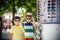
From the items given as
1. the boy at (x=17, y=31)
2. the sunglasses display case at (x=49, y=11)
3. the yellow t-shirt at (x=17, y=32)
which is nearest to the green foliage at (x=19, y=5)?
the sunglasses display case at (x=49, y=11)

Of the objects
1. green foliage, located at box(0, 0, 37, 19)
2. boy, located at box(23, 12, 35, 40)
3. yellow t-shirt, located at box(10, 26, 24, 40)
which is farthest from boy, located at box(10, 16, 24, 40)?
green foliage, located at box(0, 0, 37, 19)

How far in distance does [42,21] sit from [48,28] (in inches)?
9.0

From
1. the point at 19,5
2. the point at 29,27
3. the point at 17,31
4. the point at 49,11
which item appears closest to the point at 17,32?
the point at 17,31

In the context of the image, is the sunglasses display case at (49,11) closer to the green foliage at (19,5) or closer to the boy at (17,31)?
the green foliage at (19,5)

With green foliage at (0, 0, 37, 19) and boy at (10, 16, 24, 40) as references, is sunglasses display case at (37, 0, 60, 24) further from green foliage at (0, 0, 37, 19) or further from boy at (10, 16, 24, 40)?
boy at (10, 16, 24, 40)

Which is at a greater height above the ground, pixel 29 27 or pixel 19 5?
pixel 19 5

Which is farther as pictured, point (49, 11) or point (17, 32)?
point (49, 11)

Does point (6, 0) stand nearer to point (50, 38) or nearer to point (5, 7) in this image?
point (5, 7)

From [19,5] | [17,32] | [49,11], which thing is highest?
[19,5]

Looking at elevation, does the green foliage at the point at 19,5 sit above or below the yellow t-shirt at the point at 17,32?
above

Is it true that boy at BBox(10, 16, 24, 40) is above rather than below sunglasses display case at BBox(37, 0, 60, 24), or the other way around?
below

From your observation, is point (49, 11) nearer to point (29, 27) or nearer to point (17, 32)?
point (29, 27)

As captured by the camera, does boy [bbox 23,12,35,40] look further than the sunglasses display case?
No

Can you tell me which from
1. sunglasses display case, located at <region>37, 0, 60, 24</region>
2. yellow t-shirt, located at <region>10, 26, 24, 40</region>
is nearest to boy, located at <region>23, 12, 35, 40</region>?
yellow t-shirt, located at <region>10, 26, 24, 40</region>
